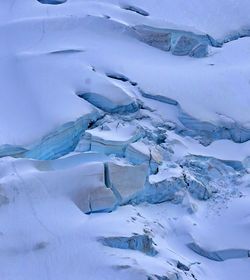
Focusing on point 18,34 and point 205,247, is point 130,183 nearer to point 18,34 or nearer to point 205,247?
point 205,247

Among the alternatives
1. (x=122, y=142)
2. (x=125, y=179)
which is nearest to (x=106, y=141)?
(x=122, y=142)

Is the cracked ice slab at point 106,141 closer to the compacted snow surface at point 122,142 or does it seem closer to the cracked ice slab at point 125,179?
the compacted snow surface at point 122,142

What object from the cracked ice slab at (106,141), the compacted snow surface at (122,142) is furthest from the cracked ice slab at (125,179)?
the cracked ice slab at (106,141)

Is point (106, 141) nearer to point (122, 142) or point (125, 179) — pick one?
point (122, 142)

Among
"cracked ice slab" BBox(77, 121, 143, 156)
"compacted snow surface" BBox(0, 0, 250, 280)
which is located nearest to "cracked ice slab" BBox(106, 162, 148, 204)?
"compacted snow surface" BBox(0, 0, 250, 280)

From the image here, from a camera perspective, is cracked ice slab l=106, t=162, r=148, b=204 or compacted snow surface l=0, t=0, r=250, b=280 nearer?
compacted snow surface l=0, t=0, r=250, b=280

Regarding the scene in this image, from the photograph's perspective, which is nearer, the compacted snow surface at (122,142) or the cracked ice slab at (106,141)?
the compacted snow surface at (122,142)

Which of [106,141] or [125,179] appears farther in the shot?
[106,141]

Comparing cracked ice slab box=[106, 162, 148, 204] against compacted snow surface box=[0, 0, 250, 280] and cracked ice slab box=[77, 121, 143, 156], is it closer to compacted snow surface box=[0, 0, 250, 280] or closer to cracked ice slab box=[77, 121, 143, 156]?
compacted snow surface box=[0, 0, 250, 280]
